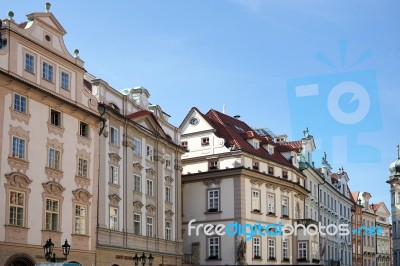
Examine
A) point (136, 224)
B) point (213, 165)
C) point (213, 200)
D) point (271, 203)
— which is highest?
point (213, 165)

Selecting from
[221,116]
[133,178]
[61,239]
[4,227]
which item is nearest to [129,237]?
[133,178]

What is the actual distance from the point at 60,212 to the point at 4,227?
4878 mm

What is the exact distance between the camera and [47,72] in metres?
38.5

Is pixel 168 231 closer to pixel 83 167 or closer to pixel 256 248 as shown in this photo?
pixel 256 248

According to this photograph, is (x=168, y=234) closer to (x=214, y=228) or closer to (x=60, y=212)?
(x=214, y=228)

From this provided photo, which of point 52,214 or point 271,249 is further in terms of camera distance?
point 271,249

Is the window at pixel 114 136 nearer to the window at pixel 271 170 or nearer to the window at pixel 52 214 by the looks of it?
the window at pixel 52 214

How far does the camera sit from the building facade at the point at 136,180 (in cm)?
4366

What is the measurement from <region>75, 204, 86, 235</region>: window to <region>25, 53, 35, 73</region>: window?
857cm

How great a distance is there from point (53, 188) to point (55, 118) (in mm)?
4116

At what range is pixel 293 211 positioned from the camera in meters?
65.4

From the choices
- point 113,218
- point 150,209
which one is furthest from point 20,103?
point 150,209

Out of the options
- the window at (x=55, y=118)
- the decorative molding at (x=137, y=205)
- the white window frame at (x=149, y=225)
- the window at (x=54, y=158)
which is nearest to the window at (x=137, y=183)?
the decorative molding at (x=137, y=205)

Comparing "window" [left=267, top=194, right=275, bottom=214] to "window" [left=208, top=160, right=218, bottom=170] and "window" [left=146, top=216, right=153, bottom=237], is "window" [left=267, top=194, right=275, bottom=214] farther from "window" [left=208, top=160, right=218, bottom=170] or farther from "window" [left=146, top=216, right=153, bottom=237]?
"window" [left=146, top=216, right=153, bottom=237]
